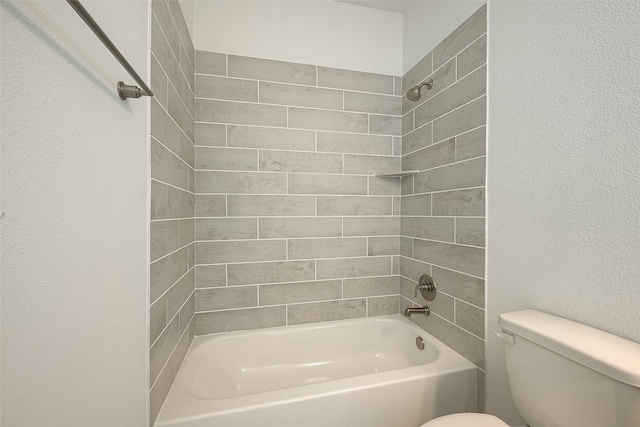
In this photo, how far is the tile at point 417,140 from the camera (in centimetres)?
159

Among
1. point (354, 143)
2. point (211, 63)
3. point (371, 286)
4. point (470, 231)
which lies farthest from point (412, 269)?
point (211, 63)

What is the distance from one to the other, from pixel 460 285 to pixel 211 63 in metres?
1.86

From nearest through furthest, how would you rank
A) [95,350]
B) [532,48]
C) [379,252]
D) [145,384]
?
[95,350], [145,384], [532,48], [379,252]

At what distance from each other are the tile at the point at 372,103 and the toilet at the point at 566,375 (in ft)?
4.64

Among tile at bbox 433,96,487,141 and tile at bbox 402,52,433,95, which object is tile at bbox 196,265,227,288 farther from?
tile at bbox 402,52,433,95

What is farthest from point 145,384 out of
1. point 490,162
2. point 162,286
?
point 490,162

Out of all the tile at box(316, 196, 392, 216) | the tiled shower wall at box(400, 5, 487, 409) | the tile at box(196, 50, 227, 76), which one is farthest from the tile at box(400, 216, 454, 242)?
the tile at box(196, 50, 227, 76)

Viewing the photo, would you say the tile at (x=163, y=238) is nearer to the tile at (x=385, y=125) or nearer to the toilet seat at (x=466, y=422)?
the toilet seat at (x=466, y=422)

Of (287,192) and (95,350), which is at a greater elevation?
(287,192)

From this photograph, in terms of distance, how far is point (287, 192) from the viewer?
167cm

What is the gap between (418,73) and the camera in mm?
1685

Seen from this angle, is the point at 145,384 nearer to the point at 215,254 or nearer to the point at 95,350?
the point at 95,350

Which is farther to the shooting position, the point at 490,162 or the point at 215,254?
the point at 215,254

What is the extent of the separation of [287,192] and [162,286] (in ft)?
2.86
